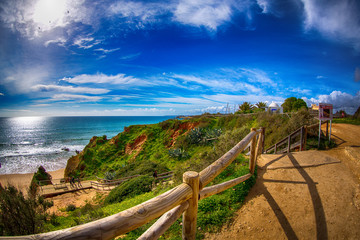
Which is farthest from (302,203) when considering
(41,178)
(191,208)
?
(41,178)

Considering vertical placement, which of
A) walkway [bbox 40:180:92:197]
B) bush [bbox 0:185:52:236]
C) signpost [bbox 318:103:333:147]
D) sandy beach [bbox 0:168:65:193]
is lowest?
sandy beach [bbox 0:168:65:193]

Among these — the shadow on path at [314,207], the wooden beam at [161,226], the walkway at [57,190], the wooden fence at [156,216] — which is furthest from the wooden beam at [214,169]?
the walkway at [57,190]

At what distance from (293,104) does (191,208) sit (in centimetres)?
2669

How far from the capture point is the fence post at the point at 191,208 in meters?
1.78

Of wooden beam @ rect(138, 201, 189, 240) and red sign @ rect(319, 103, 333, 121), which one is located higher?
red sign @ rect(319, 103, 333, 121)

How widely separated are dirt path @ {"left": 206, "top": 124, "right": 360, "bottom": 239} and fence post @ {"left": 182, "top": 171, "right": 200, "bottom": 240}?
1.11m

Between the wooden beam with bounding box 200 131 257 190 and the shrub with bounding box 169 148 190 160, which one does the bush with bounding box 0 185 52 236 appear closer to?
the wooden beam with bounding box 200 131 257 190

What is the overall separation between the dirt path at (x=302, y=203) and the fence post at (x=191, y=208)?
111cm

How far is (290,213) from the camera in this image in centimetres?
296

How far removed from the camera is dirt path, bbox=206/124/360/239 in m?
2.65

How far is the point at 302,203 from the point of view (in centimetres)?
315

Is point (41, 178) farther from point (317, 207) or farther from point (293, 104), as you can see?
point (293, 104)

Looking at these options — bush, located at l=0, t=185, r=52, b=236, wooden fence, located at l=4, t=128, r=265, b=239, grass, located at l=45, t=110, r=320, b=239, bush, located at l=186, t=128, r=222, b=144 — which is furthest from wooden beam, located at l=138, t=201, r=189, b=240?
bush, located at l=186, t=128, r=222, b=144

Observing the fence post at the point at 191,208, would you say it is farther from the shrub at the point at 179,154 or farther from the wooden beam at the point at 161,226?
the shrub at the point at 179,154
